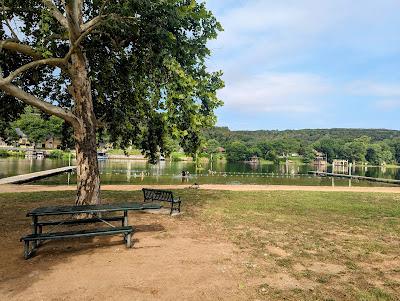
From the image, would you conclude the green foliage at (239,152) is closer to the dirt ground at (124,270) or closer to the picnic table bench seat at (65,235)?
the dirt ground at (124,270)

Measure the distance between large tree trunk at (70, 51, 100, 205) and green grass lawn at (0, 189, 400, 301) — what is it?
2323 mm

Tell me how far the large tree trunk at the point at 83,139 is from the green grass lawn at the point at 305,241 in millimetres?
2323

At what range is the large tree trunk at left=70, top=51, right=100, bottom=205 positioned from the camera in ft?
32.5

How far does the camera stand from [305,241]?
858 cm

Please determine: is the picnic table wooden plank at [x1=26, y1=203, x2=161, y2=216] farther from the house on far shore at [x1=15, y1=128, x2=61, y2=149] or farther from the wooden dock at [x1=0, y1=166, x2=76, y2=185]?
the house on far shore at [x1=15, y1=128, x2=61, y2=149]

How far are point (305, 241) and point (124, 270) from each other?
4697mm

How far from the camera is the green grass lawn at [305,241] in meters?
5.63

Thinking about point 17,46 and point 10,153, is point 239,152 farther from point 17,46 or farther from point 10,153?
point 17,46

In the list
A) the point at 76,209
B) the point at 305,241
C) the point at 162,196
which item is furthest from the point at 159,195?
the point at 305,241

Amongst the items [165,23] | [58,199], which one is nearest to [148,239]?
[165,23]

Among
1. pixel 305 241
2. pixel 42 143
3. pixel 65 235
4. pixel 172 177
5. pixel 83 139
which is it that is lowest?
pixel 172 177

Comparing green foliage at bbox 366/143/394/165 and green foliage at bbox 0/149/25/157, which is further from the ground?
green foliage at bbox 366/143/394/165

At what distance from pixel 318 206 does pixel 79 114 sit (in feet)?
34.9

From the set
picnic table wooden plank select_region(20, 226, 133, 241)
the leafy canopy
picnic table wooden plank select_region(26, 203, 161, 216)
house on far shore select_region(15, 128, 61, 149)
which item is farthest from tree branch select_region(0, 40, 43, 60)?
house on far shore select_region(15, 128, 61, 149)
